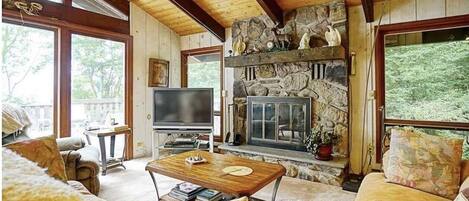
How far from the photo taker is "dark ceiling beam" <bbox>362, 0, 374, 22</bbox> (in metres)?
3.22

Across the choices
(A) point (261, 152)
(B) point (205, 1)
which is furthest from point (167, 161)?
(B) point (205, 1)

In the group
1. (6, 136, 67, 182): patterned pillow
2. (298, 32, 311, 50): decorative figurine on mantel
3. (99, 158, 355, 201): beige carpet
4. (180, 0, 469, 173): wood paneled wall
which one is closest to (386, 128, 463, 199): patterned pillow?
(99, 158, 355, 201): beige carpet

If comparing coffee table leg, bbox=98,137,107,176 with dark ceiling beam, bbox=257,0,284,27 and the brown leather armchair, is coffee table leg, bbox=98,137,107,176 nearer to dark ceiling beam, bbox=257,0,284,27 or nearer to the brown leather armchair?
the brown leather armchair

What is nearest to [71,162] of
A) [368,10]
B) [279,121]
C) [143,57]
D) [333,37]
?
[143,57]

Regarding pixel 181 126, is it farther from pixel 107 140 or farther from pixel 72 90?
pixel 72 90

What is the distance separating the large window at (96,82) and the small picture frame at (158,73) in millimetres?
486

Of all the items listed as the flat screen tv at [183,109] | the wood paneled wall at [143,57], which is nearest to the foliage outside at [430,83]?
the flat screen tv at [183,109]

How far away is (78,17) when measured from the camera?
3936 millimetres

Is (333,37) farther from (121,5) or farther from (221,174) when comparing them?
(121,5)

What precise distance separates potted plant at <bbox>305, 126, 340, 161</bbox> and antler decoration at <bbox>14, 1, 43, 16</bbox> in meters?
3.90

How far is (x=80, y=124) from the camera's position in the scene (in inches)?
161

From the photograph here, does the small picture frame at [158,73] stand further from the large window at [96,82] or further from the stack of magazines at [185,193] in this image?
the stack of magazines at [185,193]

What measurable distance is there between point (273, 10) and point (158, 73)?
2394mm

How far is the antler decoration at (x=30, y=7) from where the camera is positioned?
334cm
